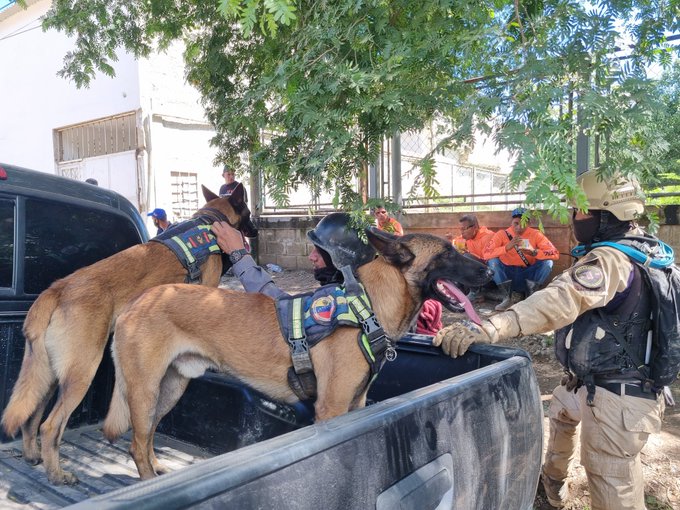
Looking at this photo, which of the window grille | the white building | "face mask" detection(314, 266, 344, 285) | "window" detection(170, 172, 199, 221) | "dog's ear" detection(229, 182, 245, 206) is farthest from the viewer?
"window" detection(170, 172, 199, 221)

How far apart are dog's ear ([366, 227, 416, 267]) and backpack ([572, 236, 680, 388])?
3.58 ft

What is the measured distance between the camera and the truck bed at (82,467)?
94.0 inches

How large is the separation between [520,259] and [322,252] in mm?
5657

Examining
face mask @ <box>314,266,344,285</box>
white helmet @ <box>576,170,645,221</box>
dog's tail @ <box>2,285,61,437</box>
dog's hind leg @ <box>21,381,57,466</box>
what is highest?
white helmet @ <box>576,170,645,221</box>

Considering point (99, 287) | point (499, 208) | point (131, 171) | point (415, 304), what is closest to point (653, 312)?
point (415, 304)

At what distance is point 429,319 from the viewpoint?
366cm

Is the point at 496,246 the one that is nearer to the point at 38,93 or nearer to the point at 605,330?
the point at 605,330

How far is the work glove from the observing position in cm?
246

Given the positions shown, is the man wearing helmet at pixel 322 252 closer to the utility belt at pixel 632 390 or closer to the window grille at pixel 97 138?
the utility belt at pixel 632 390

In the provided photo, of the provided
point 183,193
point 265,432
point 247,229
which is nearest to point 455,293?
point 265,432

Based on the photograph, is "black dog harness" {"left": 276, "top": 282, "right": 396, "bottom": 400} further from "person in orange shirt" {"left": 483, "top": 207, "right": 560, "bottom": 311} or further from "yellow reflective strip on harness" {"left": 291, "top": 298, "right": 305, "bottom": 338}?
"person in orange shirt" {"left": 483, "top": 207, "right": 560, "bottom": 311}

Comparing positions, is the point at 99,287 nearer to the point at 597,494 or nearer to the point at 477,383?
the point at 477,383

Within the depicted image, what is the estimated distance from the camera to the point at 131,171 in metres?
15.1

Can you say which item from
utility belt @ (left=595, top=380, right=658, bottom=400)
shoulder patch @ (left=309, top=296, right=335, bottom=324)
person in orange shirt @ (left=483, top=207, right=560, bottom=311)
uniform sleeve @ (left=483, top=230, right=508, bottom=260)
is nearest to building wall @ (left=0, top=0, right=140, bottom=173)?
uniform sleeve @ (left=483, top=230, right=508, bottom=260)
